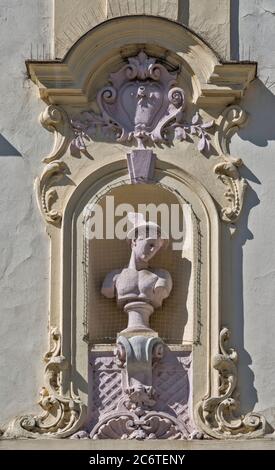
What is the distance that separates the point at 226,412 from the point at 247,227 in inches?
58.5

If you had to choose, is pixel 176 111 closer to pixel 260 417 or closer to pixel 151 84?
pixel 151 84

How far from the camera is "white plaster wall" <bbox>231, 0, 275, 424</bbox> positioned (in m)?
31.2

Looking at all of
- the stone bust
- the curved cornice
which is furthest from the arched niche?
the curved cornice

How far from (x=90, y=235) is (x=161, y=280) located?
2.12 ft

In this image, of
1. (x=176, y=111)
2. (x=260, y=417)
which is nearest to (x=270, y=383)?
Result: (x=260, y=417)

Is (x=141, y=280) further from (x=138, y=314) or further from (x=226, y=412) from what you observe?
(x=226, y=412)

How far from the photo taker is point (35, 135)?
104 feet

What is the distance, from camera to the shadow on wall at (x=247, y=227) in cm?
3112

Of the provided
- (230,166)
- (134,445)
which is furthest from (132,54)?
(134,445)

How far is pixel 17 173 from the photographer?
31.6m

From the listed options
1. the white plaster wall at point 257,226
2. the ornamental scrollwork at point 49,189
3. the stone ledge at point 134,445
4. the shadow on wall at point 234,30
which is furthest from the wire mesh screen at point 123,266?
the shadow on wall at point 234,30

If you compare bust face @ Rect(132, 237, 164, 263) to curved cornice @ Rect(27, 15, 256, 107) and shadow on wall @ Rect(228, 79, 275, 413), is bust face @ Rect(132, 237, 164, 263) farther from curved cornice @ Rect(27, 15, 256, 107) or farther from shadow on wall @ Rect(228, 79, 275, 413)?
curved cornice @ Rect(27, 15, 256, 107)

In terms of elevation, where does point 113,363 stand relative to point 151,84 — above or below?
below

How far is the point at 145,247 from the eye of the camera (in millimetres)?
31562
